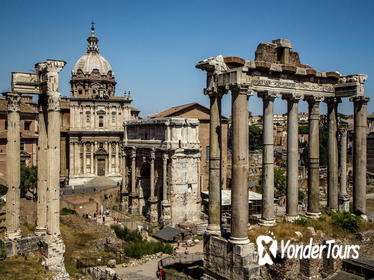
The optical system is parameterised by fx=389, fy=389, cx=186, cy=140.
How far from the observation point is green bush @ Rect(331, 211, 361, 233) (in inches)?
646

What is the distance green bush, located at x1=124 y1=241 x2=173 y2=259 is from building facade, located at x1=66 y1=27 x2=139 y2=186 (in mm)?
24729

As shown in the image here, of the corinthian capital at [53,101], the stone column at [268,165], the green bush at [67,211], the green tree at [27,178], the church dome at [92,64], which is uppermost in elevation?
the church dome at [92,64]

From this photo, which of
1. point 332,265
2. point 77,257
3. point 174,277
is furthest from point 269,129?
point 77,257

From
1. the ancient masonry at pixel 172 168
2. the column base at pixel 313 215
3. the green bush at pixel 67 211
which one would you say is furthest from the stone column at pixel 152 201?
the column base at pixel 313 215

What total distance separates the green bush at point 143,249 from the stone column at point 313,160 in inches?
464

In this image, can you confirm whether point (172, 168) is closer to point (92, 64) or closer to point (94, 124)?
point (94, 124)

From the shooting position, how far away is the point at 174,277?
52.7ft

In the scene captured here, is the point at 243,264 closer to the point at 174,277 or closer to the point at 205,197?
the point at 174,277

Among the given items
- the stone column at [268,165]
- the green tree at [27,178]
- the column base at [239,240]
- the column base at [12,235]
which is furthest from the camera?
the green tree at [27,178]

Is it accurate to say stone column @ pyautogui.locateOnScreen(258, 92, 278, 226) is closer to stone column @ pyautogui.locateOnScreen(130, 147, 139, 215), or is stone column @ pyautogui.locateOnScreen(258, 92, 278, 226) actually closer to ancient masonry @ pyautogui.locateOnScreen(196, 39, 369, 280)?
ancient masonry @ pyautogui.locateOnScreen(196, 39, 369, 280)

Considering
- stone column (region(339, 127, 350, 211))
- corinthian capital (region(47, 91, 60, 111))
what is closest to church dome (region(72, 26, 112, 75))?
stone column (region(339, 127, 350, 211))

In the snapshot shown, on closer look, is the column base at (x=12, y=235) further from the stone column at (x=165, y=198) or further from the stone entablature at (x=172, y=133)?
the stone entablature at (x=172, y=133)

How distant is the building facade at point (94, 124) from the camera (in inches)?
1933

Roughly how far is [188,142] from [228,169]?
23.9 m
